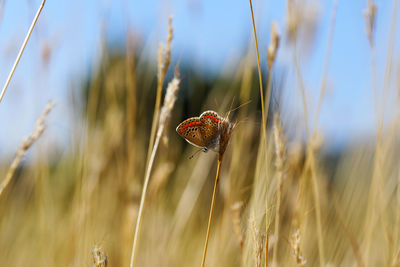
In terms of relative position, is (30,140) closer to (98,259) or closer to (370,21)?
(98,259)

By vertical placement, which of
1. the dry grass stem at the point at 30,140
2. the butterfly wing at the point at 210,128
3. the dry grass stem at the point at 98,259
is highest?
the dry grass stem at the point at 30,140

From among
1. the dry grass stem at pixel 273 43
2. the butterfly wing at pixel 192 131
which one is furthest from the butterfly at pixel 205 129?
the dry grass stem at pixel 273 43

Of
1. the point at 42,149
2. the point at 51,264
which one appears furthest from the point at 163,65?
the point at 51,264

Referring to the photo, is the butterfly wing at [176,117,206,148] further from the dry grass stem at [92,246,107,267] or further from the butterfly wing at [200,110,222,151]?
the dry grass stem at [92,246,107,267]

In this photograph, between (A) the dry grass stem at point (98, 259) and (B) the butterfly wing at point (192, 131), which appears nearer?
(A) the dry grass stem at point (98, 259)

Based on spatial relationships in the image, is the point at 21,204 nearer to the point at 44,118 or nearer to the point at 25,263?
the point at 25,263

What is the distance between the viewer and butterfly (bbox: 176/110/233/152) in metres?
0.44

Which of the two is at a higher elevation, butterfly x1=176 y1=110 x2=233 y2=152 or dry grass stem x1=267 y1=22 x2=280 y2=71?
dry grass stem x1=267 y1=22 x2=280 y2=71

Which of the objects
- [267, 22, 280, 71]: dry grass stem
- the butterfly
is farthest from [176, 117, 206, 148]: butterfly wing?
[267, 22, 280, 71]: dry grass stem

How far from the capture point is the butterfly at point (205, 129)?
1.45 ft

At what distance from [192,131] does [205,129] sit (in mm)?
27

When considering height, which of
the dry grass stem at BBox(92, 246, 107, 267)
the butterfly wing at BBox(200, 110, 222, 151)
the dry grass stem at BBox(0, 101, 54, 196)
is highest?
the dry grass stem at BBox(0, 101, 54, 196)

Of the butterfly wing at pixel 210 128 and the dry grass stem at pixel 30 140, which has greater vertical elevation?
the dry grass stem at pixel 30 140

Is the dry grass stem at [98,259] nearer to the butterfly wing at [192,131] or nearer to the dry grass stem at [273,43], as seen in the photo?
the butterfly wing at [192,131]
